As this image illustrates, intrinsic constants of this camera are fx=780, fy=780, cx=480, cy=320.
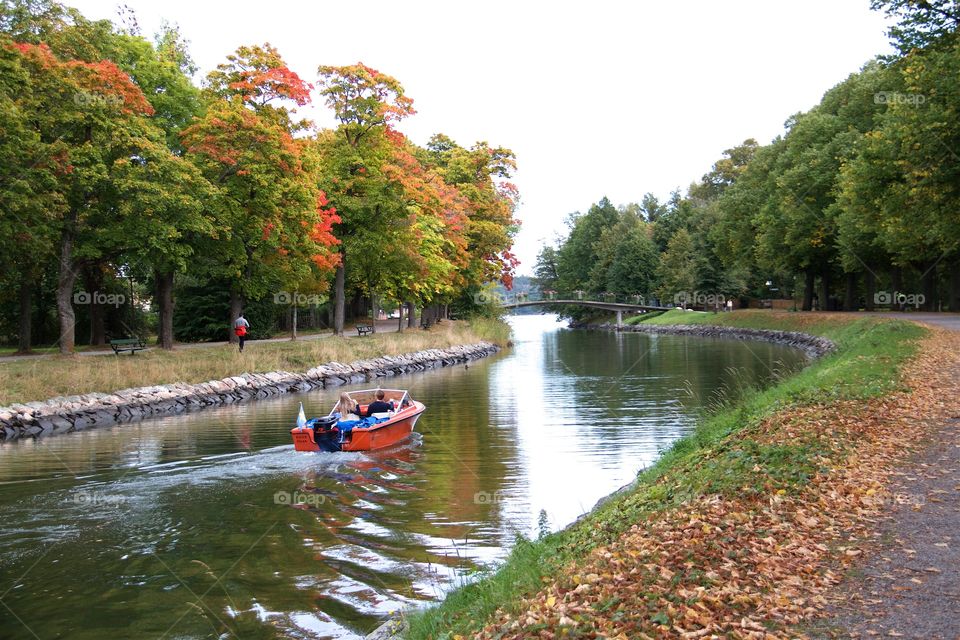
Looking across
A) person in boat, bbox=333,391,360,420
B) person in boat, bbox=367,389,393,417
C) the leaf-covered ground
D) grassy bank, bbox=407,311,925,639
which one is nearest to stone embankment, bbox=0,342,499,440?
person in boat, bbox=333,391,360,420

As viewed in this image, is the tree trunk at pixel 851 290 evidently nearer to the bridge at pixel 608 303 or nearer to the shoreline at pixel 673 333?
the shoreline at pixel 673 333

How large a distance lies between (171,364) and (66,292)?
4.51 meters

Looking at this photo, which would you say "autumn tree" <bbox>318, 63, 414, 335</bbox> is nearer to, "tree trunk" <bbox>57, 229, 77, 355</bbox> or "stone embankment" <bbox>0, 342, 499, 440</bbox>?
"stone embankment" <bbox>0, 342, 499, 440</bbox>

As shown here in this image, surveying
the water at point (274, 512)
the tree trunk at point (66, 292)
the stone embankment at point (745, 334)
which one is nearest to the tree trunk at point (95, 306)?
the tree trunk at point (66, 292)

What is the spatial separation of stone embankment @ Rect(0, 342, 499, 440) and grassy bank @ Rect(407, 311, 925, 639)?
18007mm

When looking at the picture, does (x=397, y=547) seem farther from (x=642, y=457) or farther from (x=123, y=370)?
(x=123, y=370)

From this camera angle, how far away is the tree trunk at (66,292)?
28.3m

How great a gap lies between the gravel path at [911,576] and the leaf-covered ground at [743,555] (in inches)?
6.3

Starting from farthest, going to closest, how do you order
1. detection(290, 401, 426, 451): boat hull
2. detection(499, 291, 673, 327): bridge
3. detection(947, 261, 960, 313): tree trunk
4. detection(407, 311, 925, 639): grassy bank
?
detection(499, 291, 673, 327): bridge
detection(947, 261, 960, 313): tree trunk
detection(290, 401, 426, 451): boat hull
detection(407, 311, 925, 639): grassy bank

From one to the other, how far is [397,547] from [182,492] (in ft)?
17.9

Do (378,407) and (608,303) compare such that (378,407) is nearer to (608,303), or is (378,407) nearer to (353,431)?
(353,431)

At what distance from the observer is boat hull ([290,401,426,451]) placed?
17875mm

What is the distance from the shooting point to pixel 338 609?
919cm

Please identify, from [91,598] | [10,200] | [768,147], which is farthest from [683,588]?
[768,147]
